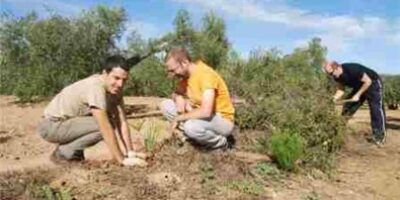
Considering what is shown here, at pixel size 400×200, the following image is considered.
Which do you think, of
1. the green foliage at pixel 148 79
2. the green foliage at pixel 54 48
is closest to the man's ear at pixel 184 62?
the green foliage at pixel 54 48

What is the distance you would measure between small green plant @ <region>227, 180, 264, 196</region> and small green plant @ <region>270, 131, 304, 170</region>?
2.18 ft

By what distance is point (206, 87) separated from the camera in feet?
23.0

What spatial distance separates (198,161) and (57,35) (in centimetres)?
937

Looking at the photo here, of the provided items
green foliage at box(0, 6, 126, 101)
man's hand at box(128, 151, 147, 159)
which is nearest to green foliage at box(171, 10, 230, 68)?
green foliage at box(0, 6, 126, 101)

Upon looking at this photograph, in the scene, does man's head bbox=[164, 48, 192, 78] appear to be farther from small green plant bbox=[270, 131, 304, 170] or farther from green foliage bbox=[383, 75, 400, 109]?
green foliage bbox=[383, 75, 400, 109]

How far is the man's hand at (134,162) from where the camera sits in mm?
6691

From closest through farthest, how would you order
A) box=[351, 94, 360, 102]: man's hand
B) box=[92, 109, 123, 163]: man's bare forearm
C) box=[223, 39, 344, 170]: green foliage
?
box=[92, 109, 123, 163]: man's bare forearm, box=[223, 39, 344, 170]: green foliage, box=[351, 94, 360, 102]: man's hand

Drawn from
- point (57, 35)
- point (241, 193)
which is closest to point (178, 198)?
point (241, 193)

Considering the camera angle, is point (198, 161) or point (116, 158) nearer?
point (116, 158)

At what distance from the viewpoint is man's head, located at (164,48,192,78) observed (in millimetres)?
7059

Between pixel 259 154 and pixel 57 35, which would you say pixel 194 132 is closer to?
pixel 259 154

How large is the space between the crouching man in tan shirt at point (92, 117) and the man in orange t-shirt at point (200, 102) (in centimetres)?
63

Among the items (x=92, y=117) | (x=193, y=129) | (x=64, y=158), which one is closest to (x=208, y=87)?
(x=193, y=129)

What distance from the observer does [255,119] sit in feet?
32.4
